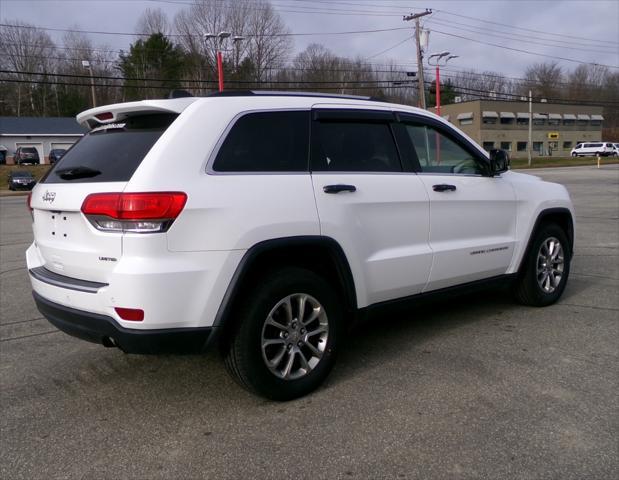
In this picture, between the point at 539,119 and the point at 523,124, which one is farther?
the point at 539,119

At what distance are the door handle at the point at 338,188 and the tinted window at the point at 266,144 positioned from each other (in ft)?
0.63

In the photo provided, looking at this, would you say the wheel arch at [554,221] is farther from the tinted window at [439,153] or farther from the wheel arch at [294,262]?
the wheel arch at [294,262]

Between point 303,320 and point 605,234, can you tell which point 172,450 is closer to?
point 303,320

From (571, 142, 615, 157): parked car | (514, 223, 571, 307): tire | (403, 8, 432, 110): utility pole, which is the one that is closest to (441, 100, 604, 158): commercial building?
(571, 142, 615, 157): parked car

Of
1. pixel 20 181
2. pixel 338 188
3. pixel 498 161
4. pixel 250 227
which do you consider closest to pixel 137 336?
pixel 250 227

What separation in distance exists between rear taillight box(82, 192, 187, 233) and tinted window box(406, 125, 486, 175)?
212cm

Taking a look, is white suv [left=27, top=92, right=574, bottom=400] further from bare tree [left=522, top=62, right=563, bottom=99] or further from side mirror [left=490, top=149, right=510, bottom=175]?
bare tree [left=522, top=62, right=563, bottom=99]

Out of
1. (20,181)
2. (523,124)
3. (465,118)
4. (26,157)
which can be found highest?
(465,118)

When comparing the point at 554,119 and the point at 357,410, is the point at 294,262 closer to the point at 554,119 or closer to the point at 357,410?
the point at 357,410

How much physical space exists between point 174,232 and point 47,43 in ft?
216

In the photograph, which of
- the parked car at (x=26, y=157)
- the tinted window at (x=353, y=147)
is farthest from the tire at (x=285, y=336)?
the parked car at (x=26, y=157)

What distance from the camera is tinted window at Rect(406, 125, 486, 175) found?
445cm

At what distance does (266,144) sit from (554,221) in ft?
11.4

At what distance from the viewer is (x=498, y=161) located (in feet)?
16.0
